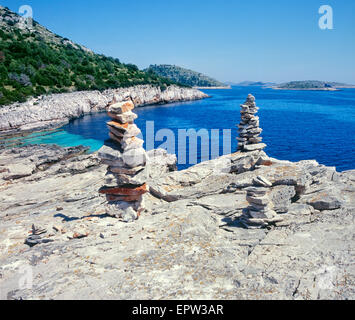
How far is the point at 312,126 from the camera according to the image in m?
69.2

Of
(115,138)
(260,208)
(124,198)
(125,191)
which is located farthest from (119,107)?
(260,208)

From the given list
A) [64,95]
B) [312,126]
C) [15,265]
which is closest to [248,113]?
[15,265]

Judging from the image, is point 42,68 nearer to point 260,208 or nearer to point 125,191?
point 125,191

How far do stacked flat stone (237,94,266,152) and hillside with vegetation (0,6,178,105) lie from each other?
180 feet

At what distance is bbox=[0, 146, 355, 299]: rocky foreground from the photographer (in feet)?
28.4

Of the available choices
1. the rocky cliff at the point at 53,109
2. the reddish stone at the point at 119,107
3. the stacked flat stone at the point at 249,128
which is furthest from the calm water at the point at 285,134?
the reddish stone at the point at 119,107

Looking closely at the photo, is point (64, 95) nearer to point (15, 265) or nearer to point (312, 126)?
point (312, 126)

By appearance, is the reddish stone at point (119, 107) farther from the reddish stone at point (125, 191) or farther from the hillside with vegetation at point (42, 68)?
the hillside with vegetation at point (42, 68)

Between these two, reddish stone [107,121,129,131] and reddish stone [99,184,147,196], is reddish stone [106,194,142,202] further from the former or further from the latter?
reddish stone [107,121,129,131]

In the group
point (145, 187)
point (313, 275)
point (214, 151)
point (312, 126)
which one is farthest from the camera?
point (312, 126)

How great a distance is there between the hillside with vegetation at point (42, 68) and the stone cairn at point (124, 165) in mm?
58293

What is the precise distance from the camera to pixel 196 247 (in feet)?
36.1

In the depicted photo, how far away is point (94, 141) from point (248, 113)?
33629 millimetres

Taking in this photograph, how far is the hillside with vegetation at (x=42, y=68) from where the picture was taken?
237ft
